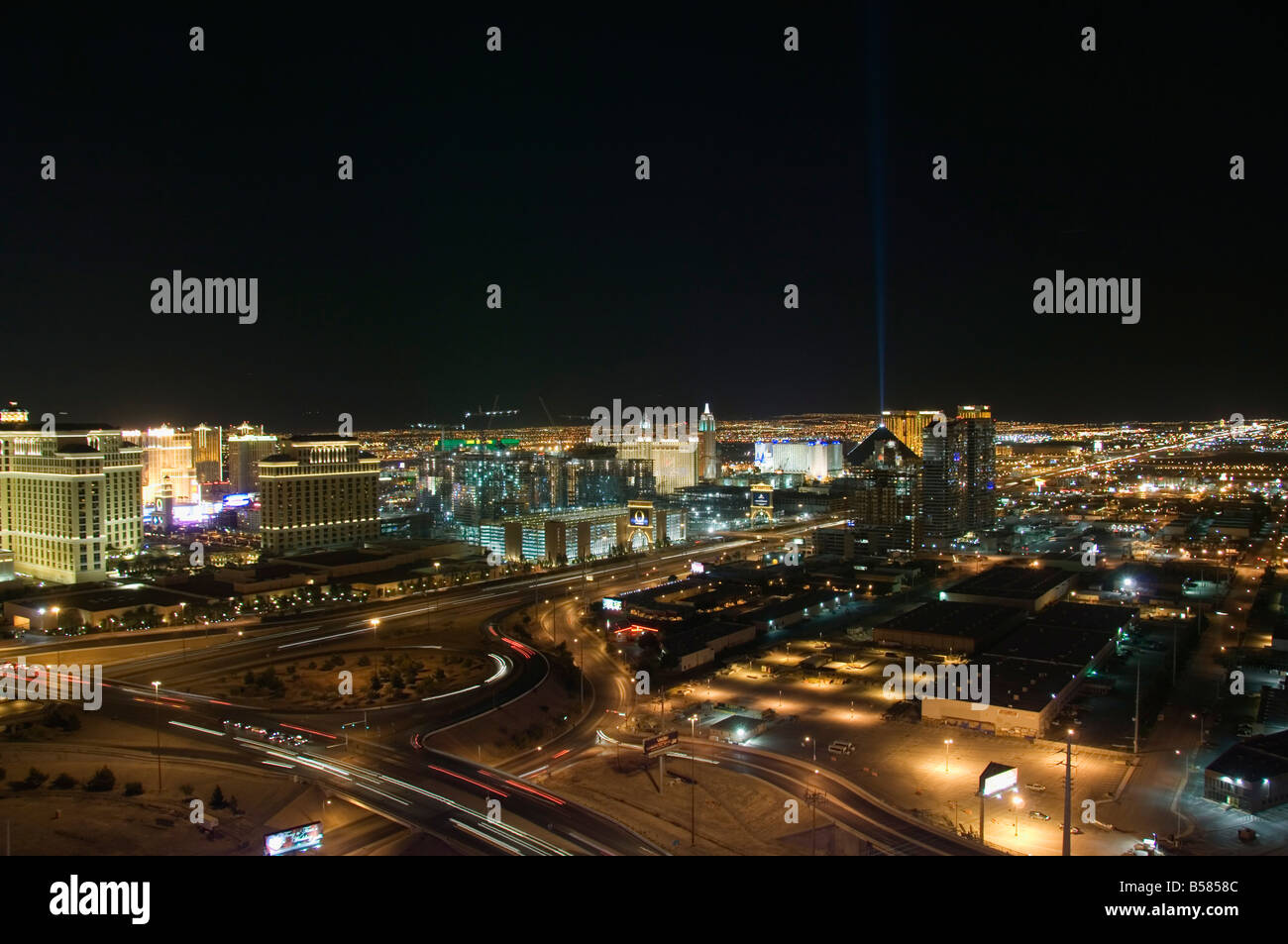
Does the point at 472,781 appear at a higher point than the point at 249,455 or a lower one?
lower

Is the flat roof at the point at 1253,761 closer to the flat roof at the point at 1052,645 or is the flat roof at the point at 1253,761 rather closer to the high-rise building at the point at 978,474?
the flat roof at the point at 1052,645

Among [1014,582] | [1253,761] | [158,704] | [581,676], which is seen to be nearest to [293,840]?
[158,704]

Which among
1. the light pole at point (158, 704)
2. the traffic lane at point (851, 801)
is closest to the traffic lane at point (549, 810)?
the traffic lane at point (851, 801)

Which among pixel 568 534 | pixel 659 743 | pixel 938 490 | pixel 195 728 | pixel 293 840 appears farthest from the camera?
pixel 938 490

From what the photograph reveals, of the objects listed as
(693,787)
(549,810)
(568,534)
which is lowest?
(693,787)

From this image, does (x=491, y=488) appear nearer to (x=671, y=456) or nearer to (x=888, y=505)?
(x=888, y=505)
